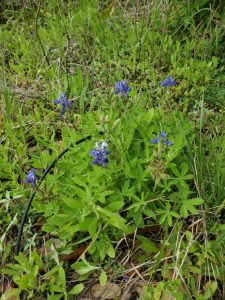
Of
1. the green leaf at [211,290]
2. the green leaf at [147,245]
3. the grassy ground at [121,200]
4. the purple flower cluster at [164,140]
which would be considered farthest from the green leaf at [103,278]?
the purple flower cluster at [164,140]

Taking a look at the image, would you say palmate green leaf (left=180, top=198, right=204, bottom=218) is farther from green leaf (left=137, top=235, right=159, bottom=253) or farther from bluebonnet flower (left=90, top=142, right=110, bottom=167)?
bluebonnet flower (left=90, top=142, right=110, bottom=167)

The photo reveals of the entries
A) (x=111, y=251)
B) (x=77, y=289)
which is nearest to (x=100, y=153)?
(x=111, y=251)

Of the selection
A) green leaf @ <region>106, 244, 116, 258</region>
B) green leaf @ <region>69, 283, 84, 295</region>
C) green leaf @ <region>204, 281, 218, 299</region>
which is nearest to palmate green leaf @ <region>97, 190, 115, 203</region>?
green leaf @ <region>106, 244, 116, 258</region>

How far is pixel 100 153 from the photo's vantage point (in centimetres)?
140

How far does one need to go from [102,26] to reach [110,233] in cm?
152

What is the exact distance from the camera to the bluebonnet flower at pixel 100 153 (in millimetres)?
1394

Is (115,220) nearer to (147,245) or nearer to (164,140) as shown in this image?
(147,245)

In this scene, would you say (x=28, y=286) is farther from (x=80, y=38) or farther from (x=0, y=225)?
(x=80, y=38)

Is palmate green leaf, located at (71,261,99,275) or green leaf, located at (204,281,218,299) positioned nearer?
green leaf, located at (204,281,218,299)

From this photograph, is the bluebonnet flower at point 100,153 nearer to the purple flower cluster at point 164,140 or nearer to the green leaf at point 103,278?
the purple flower cluster at point 164,140

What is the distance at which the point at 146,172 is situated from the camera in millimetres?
1521

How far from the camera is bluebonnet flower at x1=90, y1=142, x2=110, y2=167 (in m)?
1.39

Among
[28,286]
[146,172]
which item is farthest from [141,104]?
[28,286]

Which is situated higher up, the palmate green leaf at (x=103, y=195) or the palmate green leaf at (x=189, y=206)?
the palmate green leaf at (x=103, y=195)
